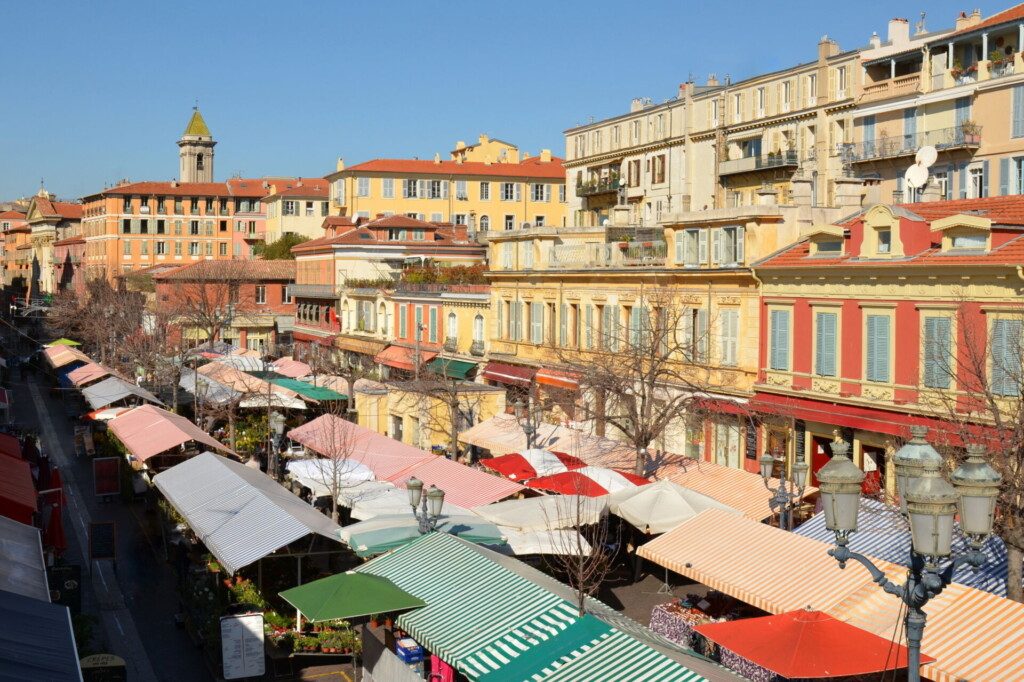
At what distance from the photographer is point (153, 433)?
32656 millimetres

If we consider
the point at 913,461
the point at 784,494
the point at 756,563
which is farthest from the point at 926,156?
the point at 913,461

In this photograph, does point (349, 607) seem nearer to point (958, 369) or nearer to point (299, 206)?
point (958, 369)

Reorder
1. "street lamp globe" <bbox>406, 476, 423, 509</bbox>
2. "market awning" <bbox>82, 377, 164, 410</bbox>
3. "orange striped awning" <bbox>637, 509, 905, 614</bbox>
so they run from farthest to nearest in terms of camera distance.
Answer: "market awning" <bbox>82, 377, 164, 410</bbox>, "street lamp globe" <bbox>406, 476, 423, 509</bbox>, "orange striped awning" <bbox>637, 509, 905, 614</bbox>

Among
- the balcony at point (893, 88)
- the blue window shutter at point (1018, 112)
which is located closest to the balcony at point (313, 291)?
the balcony at point (893, 88)

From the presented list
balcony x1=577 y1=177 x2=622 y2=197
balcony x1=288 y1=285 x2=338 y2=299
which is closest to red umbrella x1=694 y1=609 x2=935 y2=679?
balcony x1=288 y1=285 x2=338 y2=299

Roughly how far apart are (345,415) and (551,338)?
893 centimetres

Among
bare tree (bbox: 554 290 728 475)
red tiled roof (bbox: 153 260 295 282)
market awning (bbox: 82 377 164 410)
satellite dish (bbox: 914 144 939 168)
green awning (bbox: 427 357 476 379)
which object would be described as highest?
satellite dish (bbox: 914 144 939 168)

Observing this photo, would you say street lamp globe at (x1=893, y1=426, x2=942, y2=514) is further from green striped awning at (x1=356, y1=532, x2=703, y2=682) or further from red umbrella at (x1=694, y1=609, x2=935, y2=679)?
red umbrella at (x1=694, y1=609, x2=935, y2=679)

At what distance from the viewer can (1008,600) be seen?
1612 centimetres

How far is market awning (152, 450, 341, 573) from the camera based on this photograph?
2112cm

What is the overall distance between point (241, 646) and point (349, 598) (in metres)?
2.84

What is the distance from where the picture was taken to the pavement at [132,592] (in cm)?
2023

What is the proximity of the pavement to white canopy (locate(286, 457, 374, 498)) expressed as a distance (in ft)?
11.8

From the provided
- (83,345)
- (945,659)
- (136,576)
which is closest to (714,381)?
(136,576)
